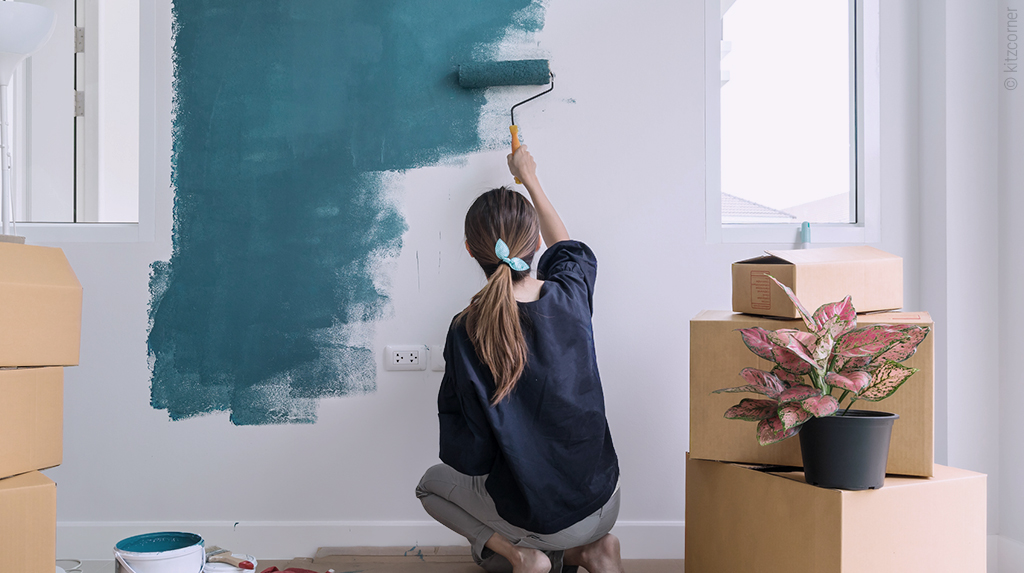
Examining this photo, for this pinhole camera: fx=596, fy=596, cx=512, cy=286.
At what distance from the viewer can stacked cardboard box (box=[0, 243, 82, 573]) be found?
1207 millimetres

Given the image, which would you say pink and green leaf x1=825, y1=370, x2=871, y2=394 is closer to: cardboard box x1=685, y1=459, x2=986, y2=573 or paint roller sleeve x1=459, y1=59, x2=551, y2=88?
cardboard box x1=685, y1=459, x2=986, y2=573

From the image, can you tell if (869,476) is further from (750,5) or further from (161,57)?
(161,57)

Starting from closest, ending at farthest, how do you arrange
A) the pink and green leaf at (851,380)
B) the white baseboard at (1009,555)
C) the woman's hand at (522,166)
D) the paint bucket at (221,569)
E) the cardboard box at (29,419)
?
the pink and green leaf at (851,380), the cardboard box at (29,419), the paint bucket at (221,569), the white baseboard at (1009,555), the woman's hand at (522,166)

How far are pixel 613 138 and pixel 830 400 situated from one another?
1.03m

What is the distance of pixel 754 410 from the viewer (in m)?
1.12

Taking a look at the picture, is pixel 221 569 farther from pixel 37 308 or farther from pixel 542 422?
pixel 542 422

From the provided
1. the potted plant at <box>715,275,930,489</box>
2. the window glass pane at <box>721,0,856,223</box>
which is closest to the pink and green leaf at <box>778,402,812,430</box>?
the potted plant at <box>715,275,930,489</box>

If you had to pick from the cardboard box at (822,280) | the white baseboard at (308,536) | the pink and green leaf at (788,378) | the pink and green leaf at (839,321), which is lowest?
the white baseboard at (308,536)

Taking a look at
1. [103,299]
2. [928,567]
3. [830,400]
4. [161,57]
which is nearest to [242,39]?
[161,57]

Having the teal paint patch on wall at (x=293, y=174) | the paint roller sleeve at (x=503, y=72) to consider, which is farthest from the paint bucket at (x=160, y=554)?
the paint roller sleeve at (x=503, y=72)

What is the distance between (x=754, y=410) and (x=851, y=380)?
0.17 metres

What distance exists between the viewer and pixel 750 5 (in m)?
1.90

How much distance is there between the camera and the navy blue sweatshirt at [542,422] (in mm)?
1295

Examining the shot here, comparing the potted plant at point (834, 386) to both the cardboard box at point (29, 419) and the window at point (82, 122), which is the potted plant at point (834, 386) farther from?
the window at point (82, 122)
